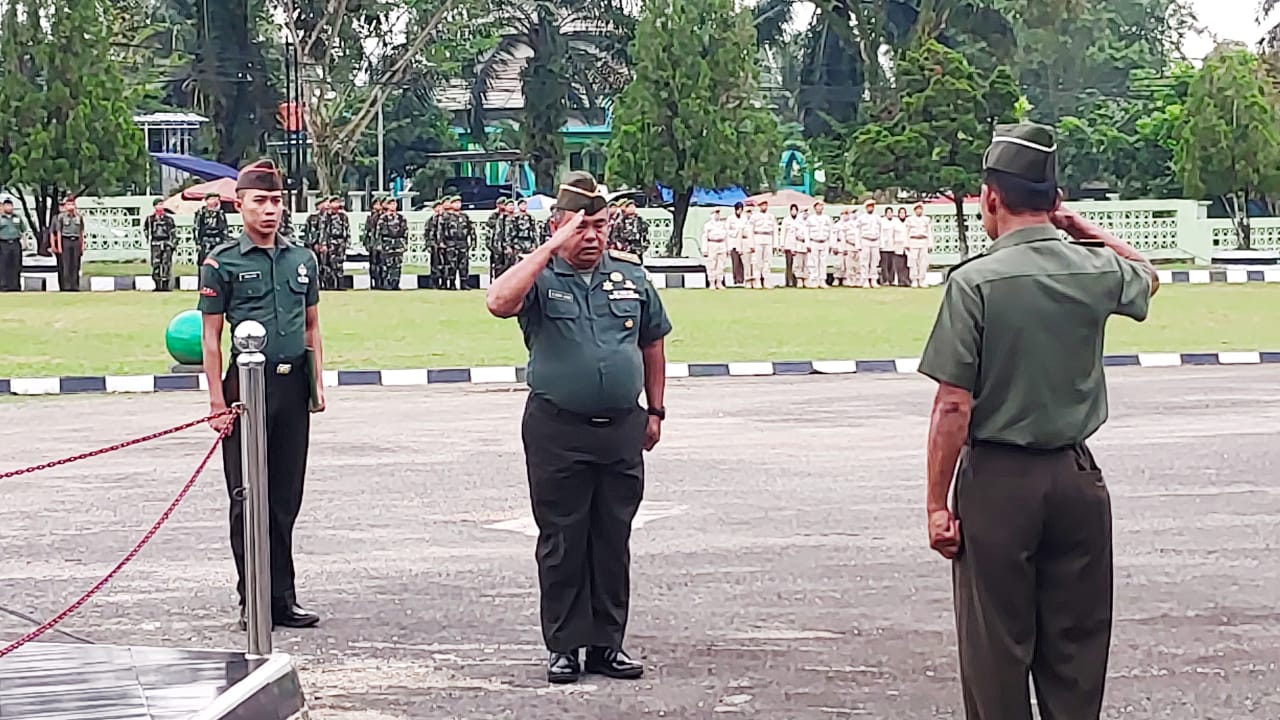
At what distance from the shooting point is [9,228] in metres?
34.8

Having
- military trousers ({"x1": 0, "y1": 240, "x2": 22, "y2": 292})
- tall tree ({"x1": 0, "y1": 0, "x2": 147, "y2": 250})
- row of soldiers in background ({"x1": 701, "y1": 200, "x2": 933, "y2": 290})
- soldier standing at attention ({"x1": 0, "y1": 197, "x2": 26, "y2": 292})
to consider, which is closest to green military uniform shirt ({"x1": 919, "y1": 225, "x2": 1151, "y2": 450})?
row of soldiers in background ({"x1": 701, "y1": 200, "x2": 933, "y2": 290})

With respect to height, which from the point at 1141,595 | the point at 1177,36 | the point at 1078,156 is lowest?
the point at 1141,595

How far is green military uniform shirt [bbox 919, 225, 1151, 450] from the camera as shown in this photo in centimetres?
523

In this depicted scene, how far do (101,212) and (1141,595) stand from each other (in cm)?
3966

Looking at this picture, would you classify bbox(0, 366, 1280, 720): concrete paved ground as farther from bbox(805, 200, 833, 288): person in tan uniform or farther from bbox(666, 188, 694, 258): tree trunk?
bbox(666, 188, 694, 258): tree trunk

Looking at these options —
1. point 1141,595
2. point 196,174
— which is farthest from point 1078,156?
point 1141,595

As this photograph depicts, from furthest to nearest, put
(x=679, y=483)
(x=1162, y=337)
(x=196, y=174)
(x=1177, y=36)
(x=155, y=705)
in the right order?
(x=1177, y=36), (x=196, y=174), (x=1162, y=337), (x=679, y=483), (x=155, y=705)

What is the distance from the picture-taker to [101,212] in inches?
1766

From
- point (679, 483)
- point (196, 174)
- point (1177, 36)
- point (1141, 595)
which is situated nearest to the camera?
point (1141, 595)

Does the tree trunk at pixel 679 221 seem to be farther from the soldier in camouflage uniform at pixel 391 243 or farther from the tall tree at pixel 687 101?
the soldier in camouflage uniform at pixel 391 243

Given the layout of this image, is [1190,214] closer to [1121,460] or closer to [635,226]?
[635,226]

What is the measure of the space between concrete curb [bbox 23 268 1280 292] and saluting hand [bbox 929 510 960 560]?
30227 millimetres

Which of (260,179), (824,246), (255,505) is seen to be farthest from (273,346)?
(824,246)

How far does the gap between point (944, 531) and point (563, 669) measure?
2.20m
